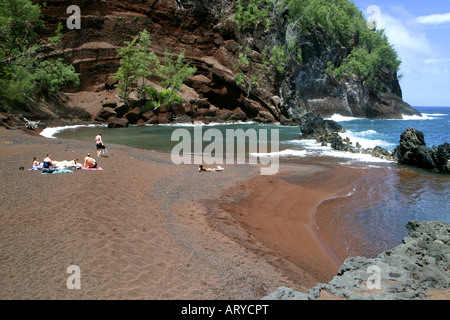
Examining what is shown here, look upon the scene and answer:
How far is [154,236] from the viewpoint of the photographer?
7.88m

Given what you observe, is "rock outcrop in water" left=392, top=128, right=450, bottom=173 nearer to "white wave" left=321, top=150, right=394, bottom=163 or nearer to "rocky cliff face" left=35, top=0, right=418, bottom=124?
"white wave" left=321, top=150, right=394, bottom=163

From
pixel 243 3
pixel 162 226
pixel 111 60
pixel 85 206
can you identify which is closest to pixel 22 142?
pixel 85 206

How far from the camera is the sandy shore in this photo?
5754 millimetres

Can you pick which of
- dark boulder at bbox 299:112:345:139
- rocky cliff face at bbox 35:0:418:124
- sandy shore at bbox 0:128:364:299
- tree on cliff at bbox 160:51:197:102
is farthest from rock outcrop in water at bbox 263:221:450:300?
tree on cliff at bbox 160:51:197:102

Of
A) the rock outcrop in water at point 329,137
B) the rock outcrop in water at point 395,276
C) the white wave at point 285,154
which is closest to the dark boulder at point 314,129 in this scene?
the rock outcrop in water at point 329,137

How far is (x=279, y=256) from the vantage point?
7.89 meters

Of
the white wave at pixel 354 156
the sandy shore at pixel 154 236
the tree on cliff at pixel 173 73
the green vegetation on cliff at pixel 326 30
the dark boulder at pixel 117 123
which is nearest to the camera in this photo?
the sandy shore at pixel 154 236

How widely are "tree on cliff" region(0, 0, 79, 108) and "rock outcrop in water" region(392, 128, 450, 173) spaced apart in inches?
1423

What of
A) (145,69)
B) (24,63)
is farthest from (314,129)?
(24,63)

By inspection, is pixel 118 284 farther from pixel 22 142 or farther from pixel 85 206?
pixel 22 142

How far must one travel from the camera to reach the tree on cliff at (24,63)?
32531mm

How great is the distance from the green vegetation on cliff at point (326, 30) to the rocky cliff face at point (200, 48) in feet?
8.16

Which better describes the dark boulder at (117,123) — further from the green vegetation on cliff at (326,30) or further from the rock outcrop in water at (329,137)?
the green vegetation on cliff at (326,30)

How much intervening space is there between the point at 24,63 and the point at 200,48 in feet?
111
